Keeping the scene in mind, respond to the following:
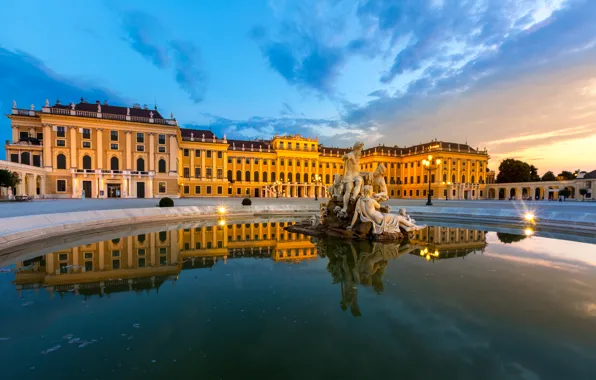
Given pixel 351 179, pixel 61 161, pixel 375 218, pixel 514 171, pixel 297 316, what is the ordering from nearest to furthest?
pixel 297 316, pixel 375 218, pixel 351 179, pixel 61 161, pixel 514 171

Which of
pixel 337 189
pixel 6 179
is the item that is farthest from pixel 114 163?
pixel 337 189

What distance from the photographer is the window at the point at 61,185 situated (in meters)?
37.3

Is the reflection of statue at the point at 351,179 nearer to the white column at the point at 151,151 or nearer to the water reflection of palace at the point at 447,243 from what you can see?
the water reflection of palace at the point at 447,243

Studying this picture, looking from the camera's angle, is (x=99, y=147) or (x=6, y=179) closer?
(x=6, y=179)

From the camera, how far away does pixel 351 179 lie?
1149 centimetres

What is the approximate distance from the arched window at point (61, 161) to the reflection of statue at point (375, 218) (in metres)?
44.1

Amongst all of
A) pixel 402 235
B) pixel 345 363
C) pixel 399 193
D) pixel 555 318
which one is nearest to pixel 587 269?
pixel 555 318

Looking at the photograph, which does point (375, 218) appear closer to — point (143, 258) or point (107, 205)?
point (143, 258)

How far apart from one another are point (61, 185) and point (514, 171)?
3519 inches

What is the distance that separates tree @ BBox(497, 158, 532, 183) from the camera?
6625 cm

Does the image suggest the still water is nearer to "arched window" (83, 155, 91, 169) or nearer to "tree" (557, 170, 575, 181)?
"arched window" (83, 155, 91, 169)

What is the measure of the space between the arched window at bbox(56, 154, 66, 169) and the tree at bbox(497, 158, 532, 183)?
8840 cm

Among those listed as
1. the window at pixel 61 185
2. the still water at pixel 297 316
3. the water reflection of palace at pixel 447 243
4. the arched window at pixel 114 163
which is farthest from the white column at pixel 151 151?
the water reflection of palace at pixel 447 243

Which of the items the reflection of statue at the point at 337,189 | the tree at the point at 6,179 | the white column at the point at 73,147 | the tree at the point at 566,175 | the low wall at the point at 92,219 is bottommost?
the low wall at the point at 92,219
